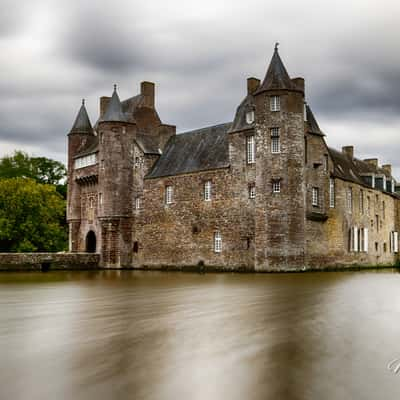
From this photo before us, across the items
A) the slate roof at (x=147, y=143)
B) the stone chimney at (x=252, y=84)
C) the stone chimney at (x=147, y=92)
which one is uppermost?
the stone chimney at (x=147, y=92)

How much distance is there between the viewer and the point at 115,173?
130 feet

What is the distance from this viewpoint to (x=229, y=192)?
33.8 m

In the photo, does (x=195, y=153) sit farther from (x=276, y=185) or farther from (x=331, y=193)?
(x=331, y=193)

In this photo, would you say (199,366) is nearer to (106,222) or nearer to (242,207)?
(242,207)

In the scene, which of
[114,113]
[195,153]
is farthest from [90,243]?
[195,153]

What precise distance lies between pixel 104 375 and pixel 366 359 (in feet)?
10.9

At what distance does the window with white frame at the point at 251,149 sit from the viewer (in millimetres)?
32803

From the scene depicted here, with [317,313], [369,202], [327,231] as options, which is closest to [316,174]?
[327,231]

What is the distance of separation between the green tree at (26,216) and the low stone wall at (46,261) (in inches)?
286

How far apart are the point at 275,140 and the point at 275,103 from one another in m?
2.02

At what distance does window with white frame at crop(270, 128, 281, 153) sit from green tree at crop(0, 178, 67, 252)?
2144 centimetres

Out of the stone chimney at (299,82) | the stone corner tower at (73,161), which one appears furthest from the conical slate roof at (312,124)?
the stone corner tower at (73,161)

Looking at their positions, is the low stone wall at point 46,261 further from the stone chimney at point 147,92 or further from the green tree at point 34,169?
the green tree at point 34,169

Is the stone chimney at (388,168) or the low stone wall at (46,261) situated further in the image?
the stone chimney at (388,168)
